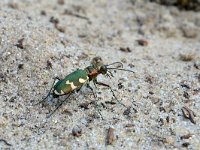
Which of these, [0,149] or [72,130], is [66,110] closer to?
[72,130]

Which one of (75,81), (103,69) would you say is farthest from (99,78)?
(75,81)

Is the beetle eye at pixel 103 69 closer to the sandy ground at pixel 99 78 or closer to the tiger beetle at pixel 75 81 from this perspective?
the tiger beetle at pixel 75 81

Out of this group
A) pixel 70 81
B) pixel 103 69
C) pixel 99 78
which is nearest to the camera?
pixel 70 81

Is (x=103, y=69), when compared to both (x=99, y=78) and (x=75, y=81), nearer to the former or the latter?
(x=99, y=78)

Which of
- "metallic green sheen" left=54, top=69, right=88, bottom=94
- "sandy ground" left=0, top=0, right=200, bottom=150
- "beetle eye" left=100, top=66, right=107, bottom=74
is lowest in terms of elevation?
"sandy ground" left=0, top=0, right=200, bottom=150

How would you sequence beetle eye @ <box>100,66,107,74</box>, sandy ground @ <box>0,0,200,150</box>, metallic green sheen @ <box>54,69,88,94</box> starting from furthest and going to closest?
1. beetle eye @ <box>100,66,107,74</box>
2. metallic green sheen @ <box>54,69,88,94</box>
3. sandy ground @ <box>0,0,200,150</box>

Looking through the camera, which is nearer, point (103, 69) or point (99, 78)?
point (103, 69)

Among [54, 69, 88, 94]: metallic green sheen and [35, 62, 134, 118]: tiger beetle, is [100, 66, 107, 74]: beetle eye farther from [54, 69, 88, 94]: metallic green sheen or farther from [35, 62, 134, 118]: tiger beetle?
[54, 69, 88, 94]: metallic green sheen

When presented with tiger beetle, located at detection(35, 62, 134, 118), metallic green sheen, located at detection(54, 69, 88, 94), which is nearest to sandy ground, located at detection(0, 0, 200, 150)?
tiger beetle, located at detection(35, 62, 134, 118)

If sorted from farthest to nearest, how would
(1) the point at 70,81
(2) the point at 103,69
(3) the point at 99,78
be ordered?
(3) the point at 99,78 → (2) the point at 103,69 → (1) the point at 70,81
